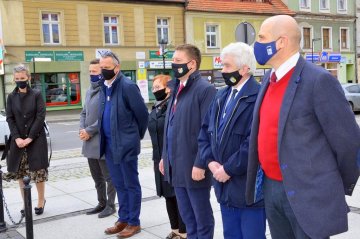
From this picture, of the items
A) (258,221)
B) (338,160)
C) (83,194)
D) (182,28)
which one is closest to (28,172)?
(83,194)

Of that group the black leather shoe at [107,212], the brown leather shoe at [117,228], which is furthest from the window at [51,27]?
the brown leather shoe at [117,228]

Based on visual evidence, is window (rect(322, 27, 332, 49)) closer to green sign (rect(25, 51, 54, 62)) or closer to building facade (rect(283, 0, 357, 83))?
building facade (rect(283, 0, 357, 83))

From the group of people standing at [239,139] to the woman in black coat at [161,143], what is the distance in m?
0.01

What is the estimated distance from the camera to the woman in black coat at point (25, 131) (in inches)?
222

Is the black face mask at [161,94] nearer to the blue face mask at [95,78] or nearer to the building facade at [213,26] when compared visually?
the blue face mask at [95,78]

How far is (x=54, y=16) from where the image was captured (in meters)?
25.7

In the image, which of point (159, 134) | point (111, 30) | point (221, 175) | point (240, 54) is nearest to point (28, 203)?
point (159, 134)

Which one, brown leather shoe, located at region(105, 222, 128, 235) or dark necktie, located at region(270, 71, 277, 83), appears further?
brown leather shoe, located at region(105, 222, 128, 235)

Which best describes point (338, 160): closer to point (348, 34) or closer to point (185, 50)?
point (185, 50)

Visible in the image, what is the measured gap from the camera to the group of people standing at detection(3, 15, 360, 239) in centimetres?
247

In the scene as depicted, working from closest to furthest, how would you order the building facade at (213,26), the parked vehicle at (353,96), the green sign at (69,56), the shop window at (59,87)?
the parked vehicle at (353,96)
the shop window at (59,87)
the green sign at (69,56)
the building facade at (213,26)

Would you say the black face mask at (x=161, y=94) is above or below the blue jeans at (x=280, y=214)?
above

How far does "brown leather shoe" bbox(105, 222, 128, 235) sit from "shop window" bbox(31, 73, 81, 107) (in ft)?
69.3

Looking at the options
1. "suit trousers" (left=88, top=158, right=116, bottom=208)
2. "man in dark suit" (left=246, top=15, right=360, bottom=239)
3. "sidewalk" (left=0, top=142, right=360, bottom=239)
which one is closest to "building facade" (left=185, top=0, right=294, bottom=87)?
"sidewalk" (left=0, top=142, right=360, bottom=239)
